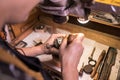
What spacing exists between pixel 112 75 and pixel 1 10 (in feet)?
2.58

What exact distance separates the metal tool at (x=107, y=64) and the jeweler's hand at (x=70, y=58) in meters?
0.17

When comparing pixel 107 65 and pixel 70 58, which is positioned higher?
pixel 70 58

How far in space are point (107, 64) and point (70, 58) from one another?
262 millimetres

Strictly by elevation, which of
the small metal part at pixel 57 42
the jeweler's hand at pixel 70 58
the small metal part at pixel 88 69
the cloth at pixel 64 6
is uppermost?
the cloth at pixel 64 6

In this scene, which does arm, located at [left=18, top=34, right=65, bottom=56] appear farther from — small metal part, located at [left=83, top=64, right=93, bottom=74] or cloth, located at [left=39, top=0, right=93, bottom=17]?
cloth, located at [left=39, top=0, right=93, bottom=17]

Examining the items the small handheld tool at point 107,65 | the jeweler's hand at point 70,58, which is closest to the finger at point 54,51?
the jeweler's hand at point 70,58

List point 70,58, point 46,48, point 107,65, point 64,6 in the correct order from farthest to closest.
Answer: point 46,48
point 107,65
point 70,58
point 64,6

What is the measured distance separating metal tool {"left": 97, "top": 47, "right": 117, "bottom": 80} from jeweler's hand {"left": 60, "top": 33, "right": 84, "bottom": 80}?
0.17m

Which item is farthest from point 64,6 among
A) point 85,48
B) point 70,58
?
point 85,48

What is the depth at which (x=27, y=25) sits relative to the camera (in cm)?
133

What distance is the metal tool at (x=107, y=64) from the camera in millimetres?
896

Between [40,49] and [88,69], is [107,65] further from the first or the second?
[40,49]

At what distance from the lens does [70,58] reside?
81 cm

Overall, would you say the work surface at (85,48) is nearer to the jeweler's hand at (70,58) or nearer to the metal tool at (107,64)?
the metal tool at (107,64)
